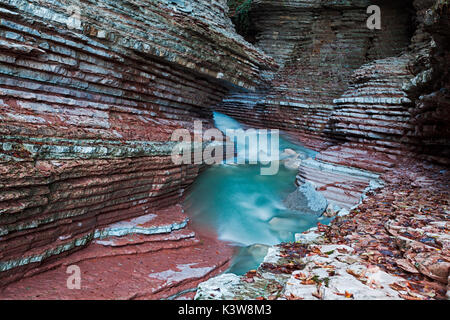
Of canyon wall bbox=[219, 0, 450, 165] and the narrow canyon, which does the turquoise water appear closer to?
the narrow canyon

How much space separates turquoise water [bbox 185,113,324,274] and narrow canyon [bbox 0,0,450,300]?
50 millimetres

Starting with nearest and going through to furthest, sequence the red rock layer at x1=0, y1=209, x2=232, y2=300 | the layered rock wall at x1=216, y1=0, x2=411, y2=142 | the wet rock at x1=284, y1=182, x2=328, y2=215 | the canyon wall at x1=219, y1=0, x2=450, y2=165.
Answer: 1. the red rock layer at x1=0, y1=209, x2=232, y2=300
2. the canyon wall at x1=219, y1=0, x2=450, y2=165
3. the wet rock at x1=284, y1=182, x2=328, y2=215
4. the layered rock wall at x1=216, y1=0, x2=411, y2=142

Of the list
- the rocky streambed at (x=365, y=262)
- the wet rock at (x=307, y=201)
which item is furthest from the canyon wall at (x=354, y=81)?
the rocky streambed at (x=365, y=262)

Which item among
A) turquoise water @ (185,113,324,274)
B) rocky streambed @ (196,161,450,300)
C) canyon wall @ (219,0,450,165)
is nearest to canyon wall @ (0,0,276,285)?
turquoise water @ (185,113,324,274)

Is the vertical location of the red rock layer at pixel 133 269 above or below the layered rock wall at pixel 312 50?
below

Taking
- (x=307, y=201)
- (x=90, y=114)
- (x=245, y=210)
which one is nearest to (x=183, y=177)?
(x=245, y=210)

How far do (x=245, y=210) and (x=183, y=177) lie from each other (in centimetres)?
212

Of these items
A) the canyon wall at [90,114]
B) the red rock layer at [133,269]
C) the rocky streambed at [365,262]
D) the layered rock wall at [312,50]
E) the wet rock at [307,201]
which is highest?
the layered rock wall at [312,50]

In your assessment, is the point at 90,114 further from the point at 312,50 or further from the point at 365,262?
the point at 312,50

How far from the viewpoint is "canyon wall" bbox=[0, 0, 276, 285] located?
4.21 meters

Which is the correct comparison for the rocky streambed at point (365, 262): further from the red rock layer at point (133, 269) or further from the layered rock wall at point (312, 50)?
the layered rock wall at point (312, 50)

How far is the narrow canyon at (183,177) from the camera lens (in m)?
3.46

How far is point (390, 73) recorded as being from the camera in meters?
9.80

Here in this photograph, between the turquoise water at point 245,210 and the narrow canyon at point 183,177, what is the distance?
5 cm
